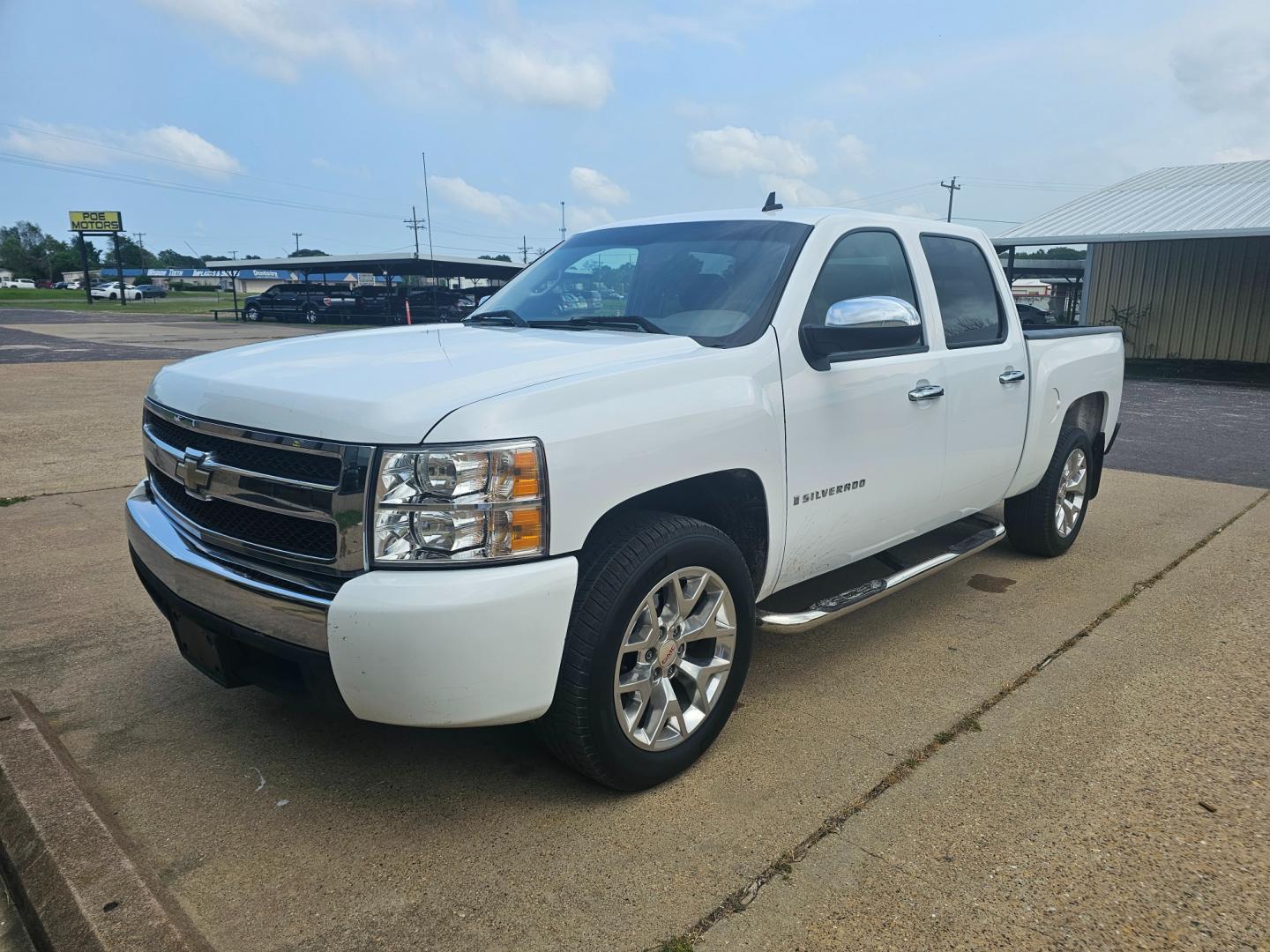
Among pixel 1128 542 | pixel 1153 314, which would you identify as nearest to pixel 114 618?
pixel 1128 542

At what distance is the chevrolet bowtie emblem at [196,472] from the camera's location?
2.76 metres

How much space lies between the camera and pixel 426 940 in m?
2.23

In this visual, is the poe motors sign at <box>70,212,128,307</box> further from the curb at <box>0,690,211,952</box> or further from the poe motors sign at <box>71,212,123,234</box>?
the curb at <box>0,690,211,952</box>

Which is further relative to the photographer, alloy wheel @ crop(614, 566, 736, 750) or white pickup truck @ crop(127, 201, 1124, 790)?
alloy wheel @ crop(614, 566, 736, 750)

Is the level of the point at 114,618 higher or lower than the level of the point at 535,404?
lower

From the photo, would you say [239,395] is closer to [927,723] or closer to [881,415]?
[881,415]

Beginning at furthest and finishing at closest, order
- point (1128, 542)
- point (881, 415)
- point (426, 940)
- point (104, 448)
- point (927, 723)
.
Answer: point (104, 448) → point (1128, 542) → point (881, 415) → point (927, 723) → point (426, 940)

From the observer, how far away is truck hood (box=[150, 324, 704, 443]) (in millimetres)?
2422

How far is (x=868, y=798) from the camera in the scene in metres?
2.83

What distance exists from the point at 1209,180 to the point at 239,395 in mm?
27137

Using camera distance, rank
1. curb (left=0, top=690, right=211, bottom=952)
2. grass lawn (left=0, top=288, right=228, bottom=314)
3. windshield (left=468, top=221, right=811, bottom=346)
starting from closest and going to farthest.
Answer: curb (left=0, top=690, right=211, bottom=952)
windshield (left=468, top=221, right=811, bottom=346)
grass lawn (left=0, top=288, right=228, bottom=314)

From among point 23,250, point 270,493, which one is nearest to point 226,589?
point 270,493

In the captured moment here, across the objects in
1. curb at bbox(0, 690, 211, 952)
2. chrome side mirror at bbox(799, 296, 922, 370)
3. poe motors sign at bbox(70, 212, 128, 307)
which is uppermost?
poe motors sign at bbox(70, 212, 128, 307)

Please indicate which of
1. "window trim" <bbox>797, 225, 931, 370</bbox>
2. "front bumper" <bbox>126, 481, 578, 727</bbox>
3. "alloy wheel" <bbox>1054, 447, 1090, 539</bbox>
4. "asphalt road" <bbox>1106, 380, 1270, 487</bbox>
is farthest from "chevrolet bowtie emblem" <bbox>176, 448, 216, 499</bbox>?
"asphalt road" <bbox>1106, 380, 1270, 487</bbox>
